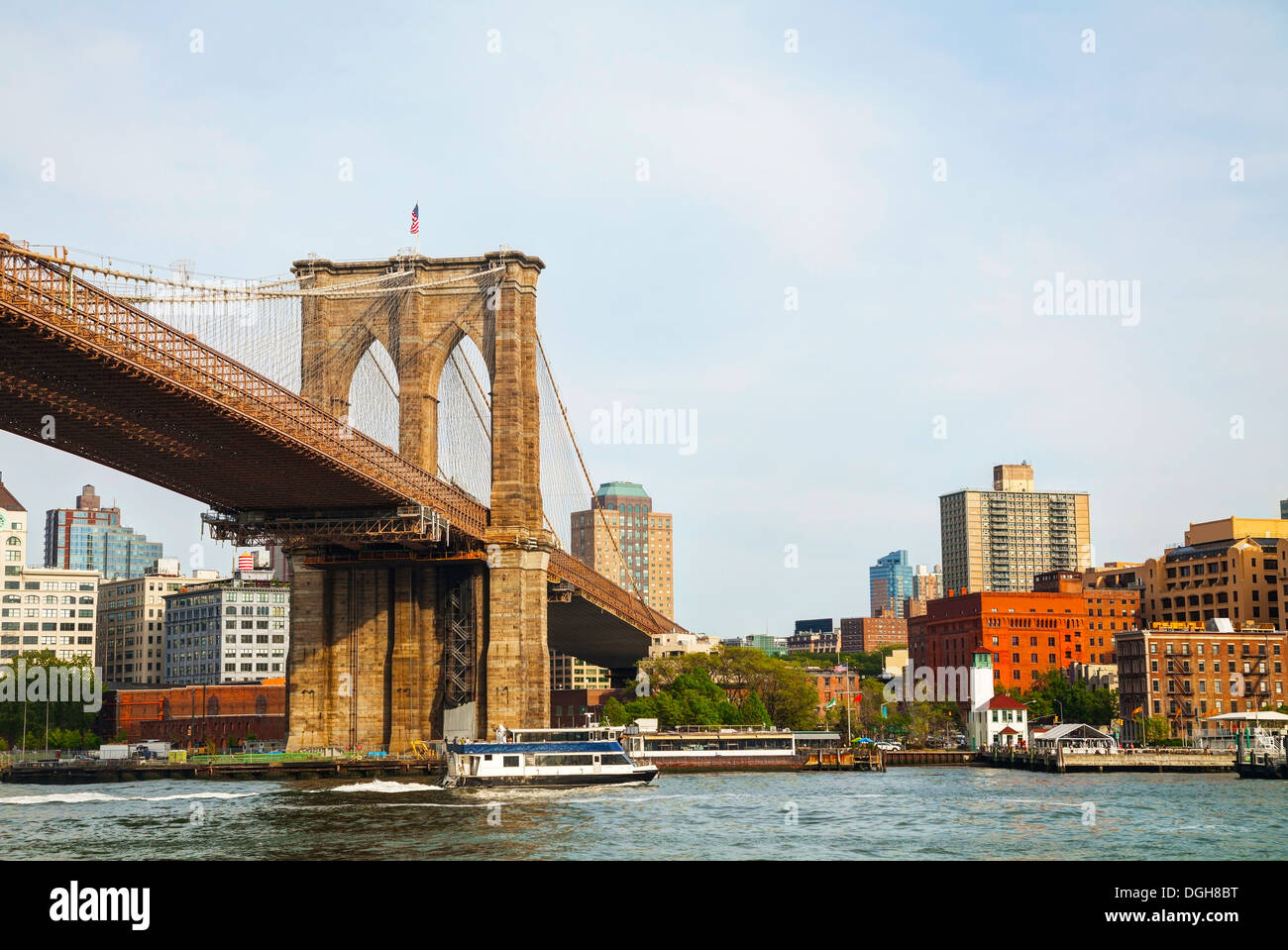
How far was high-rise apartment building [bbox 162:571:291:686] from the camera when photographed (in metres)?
156

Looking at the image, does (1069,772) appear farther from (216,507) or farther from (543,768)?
(216,507)

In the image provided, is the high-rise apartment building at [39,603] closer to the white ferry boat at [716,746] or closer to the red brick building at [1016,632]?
the white ferry boat at [716,746]

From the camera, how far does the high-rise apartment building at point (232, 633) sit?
156 metres

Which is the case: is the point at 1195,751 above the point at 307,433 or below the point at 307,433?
below

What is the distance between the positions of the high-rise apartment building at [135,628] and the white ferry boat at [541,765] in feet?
349

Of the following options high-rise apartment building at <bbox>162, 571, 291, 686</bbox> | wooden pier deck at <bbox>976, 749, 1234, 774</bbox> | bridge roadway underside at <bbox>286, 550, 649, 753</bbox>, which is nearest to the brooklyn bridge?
bridge roadway underside at <bbox>286, 550, 649, 753</bbox>

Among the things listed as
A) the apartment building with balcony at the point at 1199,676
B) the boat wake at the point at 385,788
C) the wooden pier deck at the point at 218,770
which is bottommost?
the wooden pier deck at the point at 218,770

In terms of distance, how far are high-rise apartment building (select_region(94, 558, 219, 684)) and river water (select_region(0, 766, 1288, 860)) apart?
97.0 meters

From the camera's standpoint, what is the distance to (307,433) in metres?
62.9

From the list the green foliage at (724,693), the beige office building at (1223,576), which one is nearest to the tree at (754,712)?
the green foliage at (724,693)

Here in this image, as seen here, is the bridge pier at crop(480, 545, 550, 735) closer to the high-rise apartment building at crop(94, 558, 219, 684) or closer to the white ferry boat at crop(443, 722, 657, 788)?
the white ferry boat at crop(443, 722, 657, 788)

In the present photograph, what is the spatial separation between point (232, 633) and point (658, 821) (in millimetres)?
119441
